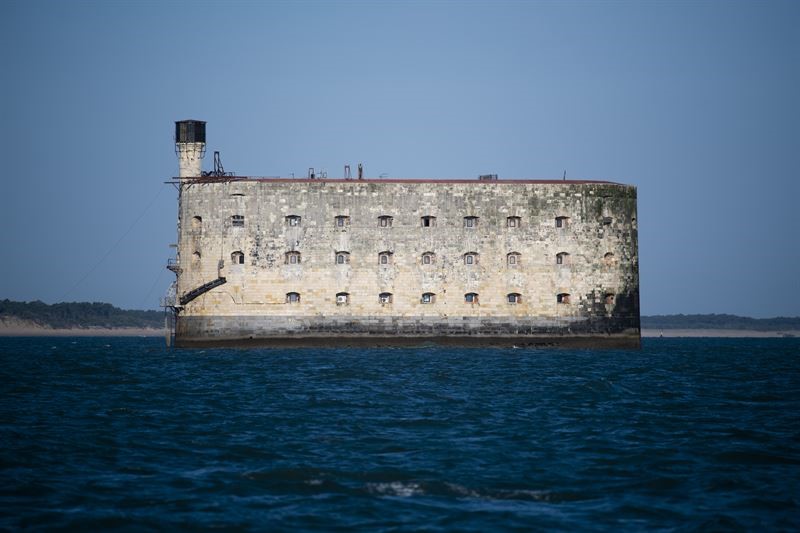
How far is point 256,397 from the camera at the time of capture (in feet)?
83.9

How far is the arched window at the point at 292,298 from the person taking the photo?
154 feet

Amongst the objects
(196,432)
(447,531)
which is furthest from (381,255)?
(447,531)

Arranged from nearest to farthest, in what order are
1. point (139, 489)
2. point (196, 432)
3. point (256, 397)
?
point (139, 489) → point (196, 432) → point (256, 397)

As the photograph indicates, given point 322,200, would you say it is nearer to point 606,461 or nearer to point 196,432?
point 196,432

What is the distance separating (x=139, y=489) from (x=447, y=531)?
188 inches

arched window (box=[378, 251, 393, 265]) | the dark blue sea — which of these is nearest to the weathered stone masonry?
arched window (box=[378, 251, 393, 265])

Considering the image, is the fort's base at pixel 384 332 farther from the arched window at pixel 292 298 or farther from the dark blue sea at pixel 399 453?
the dark blue sea at pixel 399 453

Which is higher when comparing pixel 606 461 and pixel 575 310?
pixel 575 310

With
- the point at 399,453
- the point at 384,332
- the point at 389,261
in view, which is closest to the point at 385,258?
the point at 389,261

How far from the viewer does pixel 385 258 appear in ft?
155

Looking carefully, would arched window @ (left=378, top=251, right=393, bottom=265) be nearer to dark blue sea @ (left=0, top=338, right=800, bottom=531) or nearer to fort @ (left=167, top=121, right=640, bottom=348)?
fort @ (left=167, top=121, right=640, bottom=348)

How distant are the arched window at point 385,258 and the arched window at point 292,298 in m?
4.12

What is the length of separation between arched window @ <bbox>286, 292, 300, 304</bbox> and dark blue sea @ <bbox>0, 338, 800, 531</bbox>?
15.5 m

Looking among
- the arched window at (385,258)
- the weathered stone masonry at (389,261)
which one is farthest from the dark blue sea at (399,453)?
the arched window at (385,258)
